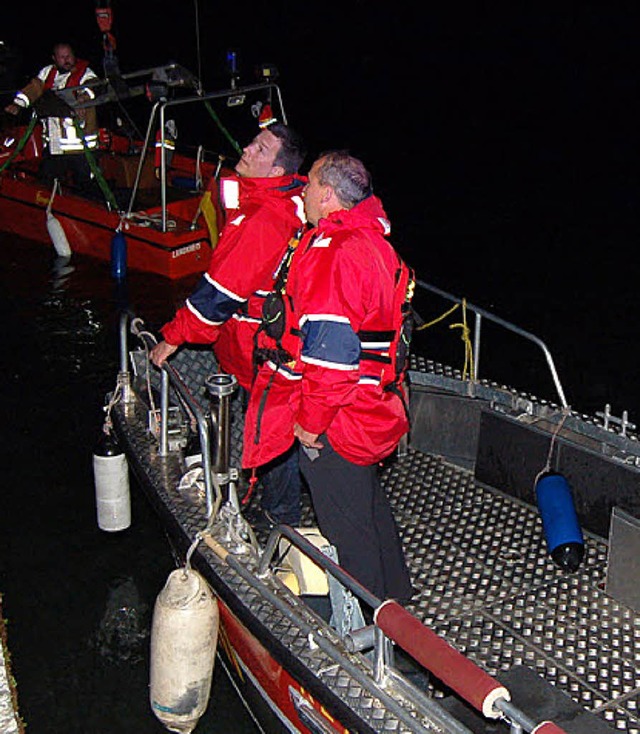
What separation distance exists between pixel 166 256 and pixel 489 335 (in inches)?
104

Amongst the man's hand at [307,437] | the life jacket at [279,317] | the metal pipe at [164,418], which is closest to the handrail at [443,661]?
the man's hand at [307,437]

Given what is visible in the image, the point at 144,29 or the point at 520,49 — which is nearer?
the point at 520,49

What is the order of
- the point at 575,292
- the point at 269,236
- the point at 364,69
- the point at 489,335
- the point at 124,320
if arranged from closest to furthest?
the point at 269,236
the point at 124,320
the point at 489,335
the point at 575,292
the point at 364,69

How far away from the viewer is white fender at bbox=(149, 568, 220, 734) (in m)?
3.64

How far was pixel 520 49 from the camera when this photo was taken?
21.3 m

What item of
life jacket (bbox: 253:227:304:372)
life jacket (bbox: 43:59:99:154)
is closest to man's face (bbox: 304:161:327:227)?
life jacket (bbox: 253:227:304:372)

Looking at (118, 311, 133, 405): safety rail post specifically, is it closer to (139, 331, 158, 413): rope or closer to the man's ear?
(139, 331, 158, 413): rope

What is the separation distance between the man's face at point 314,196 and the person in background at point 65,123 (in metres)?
5.63

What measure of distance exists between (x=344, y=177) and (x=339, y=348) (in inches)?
23.8

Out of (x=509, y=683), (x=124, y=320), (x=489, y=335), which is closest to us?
(x=509, y=683)

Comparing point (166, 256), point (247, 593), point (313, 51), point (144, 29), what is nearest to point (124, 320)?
point (247, 593)

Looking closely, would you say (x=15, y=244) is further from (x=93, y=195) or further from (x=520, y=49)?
(x=520, y=49)

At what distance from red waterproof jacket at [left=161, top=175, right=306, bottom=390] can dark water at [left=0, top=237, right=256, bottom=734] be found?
1404 mm

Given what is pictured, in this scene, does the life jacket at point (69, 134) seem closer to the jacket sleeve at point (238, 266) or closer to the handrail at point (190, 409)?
the handrail at point (190, 409)
